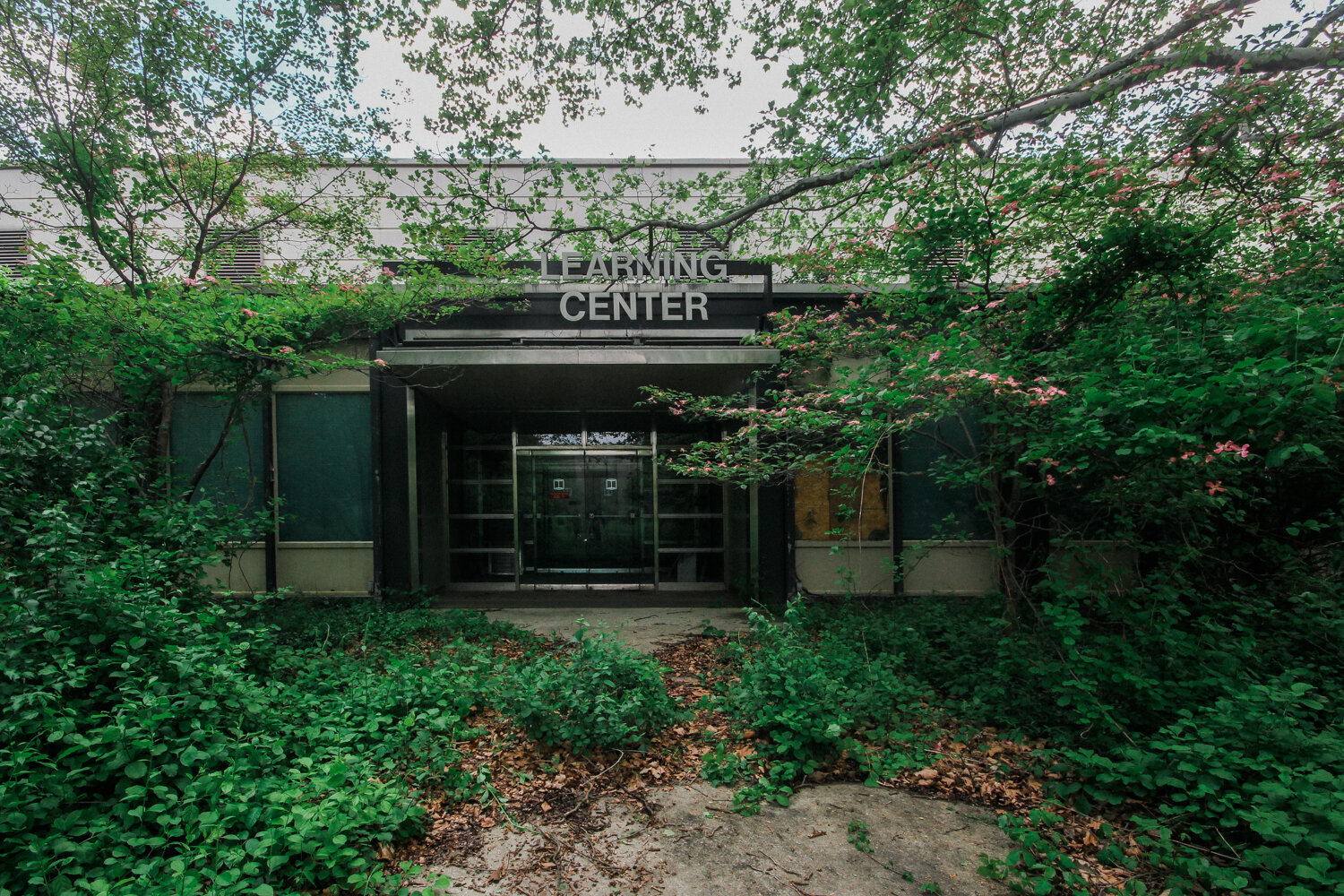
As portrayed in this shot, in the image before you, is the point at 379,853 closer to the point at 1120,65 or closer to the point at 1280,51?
the point at 1120,65

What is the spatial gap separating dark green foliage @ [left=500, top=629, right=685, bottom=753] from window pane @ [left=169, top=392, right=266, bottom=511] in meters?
5.44

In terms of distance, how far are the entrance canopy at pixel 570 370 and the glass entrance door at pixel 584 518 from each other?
139cm

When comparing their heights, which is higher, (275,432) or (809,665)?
(275,432)

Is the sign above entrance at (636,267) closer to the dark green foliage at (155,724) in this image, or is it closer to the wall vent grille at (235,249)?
the wall vent grille at (235,249)

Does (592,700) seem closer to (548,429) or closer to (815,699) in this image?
(815,699)

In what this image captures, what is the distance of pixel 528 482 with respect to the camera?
9.36 meters

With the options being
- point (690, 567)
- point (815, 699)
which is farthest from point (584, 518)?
point (815, 699)

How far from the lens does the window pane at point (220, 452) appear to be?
7051 millimetres

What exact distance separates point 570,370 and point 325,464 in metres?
3.59

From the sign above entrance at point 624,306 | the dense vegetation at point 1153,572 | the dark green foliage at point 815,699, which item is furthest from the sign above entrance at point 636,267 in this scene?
the dark green foliage at point 815,699

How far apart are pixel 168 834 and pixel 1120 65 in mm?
8472

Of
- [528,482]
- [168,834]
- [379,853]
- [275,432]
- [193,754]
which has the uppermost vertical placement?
[275,432]

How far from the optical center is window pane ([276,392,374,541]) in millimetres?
7219

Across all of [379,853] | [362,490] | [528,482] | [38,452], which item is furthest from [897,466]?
[38,452]
